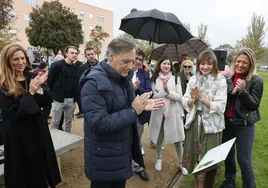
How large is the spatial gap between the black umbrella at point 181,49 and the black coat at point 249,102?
120 inches

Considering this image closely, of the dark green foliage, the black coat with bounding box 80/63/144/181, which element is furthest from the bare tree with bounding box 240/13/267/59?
the black coat with bounding box 80/63/144/181

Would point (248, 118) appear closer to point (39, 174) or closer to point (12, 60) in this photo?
point (39, 174)

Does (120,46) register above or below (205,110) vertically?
above

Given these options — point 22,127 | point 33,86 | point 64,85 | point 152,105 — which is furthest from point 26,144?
point 64,85

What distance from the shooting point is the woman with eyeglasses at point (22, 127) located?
198 cm

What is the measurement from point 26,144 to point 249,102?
100 inches

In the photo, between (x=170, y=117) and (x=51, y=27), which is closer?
(x=170, y=117)

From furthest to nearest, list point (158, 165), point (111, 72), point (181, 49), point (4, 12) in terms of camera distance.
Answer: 1. point (4, 12)
2. point (181, 49)
3. point (158, 165)
4. point (111, 72)

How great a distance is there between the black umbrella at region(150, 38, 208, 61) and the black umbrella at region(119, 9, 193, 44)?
5.05ft

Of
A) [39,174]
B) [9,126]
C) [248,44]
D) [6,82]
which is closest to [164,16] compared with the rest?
[6,82]

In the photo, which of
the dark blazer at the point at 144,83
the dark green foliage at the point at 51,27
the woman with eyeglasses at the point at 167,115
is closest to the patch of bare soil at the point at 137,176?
the woman with eyeglasses at the point at 167,115

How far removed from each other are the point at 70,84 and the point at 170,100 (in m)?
2.15

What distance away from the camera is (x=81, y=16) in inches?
1686

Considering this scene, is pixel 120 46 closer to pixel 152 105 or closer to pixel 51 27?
pixel 152 105
